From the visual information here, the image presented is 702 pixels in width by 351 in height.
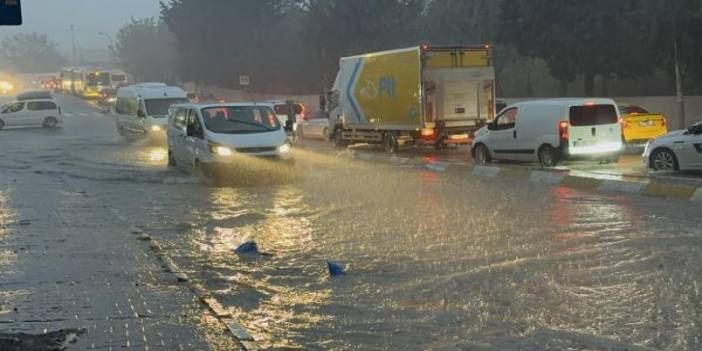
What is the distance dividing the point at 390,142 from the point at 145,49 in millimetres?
95871

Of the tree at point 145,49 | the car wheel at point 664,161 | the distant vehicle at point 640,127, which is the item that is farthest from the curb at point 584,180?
the tree at point 145,49

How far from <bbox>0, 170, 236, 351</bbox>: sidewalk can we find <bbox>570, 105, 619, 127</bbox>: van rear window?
9.75 m

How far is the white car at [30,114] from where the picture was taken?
139ft

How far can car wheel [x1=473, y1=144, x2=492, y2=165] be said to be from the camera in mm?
20000

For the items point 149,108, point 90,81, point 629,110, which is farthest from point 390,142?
point 90,81

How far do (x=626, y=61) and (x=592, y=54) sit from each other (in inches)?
51.8

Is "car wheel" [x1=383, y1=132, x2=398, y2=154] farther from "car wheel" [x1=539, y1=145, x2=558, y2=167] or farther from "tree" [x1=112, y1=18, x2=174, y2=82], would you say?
"tree" [x1=112, y1=18, x2=174, y2=82]

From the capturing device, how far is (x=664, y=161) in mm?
16453

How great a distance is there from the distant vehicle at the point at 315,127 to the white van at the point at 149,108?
219 inches

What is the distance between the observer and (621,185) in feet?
48.2

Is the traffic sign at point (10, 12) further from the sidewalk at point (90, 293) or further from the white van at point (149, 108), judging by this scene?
the white van at point (149, 108)

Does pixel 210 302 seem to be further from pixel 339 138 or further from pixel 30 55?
pixel 30 55

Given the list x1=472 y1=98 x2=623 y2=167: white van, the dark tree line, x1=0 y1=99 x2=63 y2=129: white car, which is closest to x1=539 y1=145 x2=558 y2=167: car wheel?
x1=472 y1=98 x2=623 y2=167: white van

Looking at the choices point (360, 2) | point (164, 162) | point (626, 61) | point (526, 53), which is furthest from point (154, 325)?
point (360, 2)
